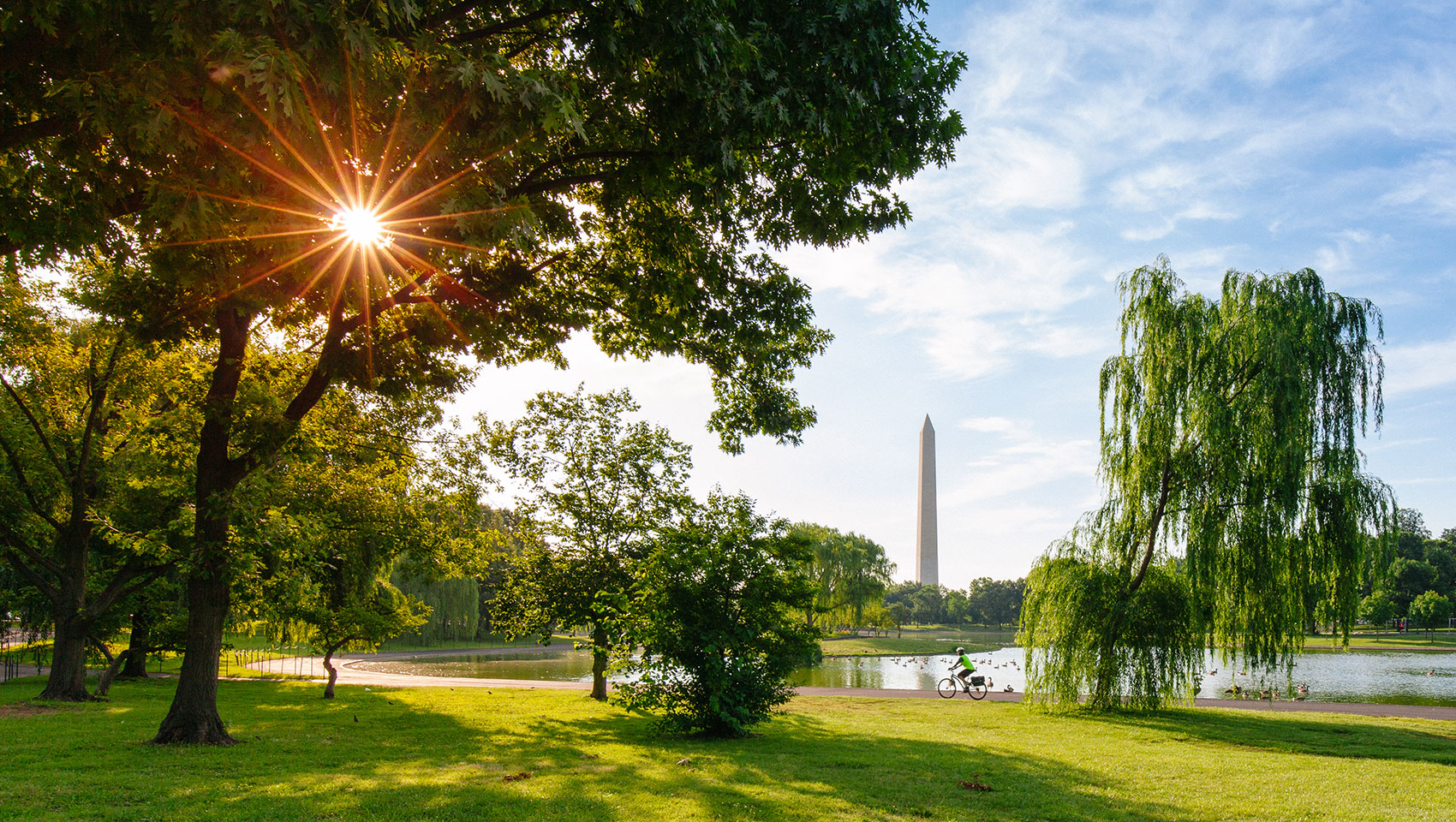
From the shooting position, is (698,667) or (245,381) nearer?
(698,667)

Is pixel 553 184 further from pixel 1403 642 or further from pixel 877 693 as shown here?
pixel 1403 642

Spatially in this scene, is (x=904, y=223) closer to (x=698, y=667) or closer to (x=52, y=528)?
(x=698, y=667)

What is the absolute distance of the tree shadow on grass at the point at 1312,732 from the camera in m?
11.5

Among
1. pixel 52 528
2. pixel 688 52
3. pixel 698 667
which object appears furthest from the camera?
pixel 52 528

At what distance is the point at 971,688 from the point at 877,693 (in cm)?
270

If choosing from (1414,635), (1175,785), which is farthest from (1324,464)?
(1414,635)

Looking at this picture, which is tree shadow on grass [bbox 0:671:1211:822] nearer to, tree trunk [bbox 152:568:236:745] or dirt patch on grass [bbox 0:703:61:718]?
tree trunk [bbox 152:568:236:745]

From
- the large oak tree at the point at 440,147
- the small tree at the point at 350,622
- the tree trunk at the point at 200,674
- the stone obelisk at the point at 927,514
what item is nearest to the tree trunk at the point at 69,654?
the small tree at the point at 350,622

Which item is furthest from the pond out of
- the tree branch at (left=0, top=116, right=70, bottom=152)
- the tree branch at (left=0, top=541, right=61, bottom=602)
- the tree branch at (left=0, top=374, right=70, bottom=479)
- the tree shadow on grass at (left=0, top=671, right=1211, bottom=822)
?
the tree branch at (left=0, top=116, right=70, bottom=152)

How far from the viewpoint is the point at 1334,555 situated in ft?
49.2

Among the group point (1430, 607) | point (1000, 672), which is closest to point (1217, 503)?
point (1000, 672)

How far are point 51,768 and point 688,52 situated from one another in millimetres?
10339

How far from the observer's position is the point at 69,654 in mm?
17016

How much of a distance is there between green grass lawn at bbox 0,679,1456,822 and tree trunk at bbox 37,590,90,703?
2.06 meters
